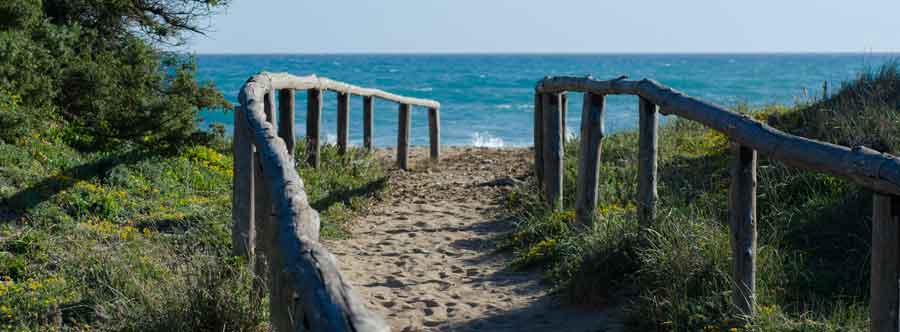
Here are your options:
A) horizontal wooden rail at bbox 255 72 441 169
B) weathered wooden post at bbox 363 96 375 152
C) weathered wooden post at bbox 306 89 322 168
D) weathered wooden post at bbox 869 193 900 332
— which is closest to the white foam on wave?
horizontal wooden rail at bbox 255 72 441 169

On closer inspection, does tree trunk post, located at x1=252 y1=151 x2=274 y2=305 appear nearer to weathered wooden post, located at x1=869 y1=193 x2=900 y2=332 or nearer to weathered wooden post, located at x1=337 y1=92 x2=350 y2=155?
weathered wooden post, located at x1=869 y1=193 x2=900 y2=332

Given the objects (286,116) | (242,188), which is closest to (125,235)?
(242,188)

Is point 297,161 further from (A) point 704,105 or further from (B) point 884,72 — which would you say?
(B) point 884,72

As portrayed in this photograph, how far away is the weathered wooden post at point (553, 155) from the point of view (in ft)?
28.0

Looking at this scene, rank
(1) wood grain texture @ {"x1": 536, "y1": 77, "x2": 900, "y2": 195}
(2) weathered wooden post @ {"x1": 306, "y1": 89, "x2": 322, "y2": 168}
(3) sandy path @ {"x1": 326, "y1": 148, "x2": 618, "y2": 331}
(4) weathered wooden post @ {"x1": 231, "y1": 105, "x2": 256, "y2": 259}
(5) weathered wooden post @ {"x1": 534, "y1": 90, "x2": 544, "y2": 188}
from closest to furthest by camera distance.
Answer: (1) wood grain texture @ {"x1": 536, "y1": 77, "x2": 900, "y2": 195} → (3) sandy path @ {"x1": 326, "y1": 148, "x2": 618, "y2": 331} → (4) weathered wooden post @ {"x1": 231, "y1": 105, "x2": 256, "y2": 259} → (5) weathered wooden post @ {"x1": 534, "y1": 90, "x2": 544, "y2": 188} → (2) weathered wooden post @ {"x1": 306, "y1": 89, "x2": 322, "y2": 168}

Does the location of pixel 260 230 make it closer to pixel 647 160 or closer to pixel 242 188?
pixel 242 188

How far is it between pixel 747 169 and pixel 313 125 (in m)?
6.80

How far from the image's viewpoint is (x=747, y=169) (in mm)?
4660

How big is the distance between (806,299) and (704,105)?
1350 millimetres

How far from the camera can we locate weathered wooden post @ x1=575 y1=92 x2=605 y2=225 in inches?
282

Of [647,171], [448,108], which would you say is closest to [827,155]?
[647,171]

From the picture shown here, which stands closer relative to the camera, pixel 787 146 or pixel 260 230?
pixel 787 146

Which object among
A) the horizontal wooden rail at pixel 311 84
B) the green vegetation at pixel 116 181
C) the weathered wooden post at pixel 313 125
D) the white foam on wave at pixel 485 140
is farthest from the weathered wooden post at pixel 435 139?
the white foam on wave at pixel 485 140

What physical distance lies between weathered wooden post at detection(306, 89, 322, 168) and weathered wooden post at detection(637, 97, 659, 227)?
5.05 meters
